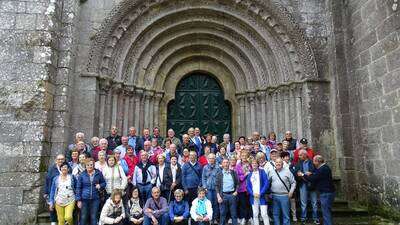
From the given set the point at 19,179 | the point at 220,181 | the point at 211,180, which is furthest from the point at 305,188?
the point at 19,179

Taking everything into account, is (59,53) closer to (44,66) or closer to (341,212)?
(44,66)

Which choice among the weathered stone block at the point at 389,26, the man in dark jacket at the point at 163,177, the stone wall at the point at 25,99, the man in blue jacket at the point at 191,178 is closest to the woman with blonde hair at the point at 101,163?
the man in dark jacket at the point at 163,177

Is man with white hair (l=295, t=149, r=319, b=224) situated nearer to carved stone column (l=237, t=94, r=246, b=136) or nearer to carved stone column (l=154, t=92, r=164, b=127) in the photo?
carved stone column (l=237, t=94, r=246, b=136)

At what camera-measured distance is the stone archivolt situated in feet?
26.7

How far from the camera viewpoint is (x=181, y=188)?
599cm

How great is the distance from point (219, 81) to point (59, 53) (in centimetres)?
432

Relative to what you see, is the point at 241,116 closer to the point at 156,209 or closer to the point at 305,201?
the point at 305,201

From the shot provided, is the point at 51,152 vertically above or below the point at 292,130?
below

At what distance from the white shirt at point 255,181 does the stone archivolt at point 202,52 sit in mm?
2835

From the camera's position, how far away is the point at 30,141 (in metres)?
6.59

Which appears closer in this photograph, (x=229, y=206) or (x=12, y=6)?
(x=229, y=206)

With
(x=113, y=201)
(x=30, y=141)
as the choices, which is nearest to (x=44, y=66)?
(x=30, y=141)

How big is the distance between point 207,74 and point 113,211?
5490 millimetres

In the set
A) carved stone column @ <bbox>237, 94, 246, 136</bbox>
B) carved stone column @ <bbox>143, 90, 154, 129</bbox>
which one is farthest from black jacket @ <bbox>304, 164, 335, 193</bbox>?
carved stone column @ <bbox>143, 90, 154, 129</bbox>
